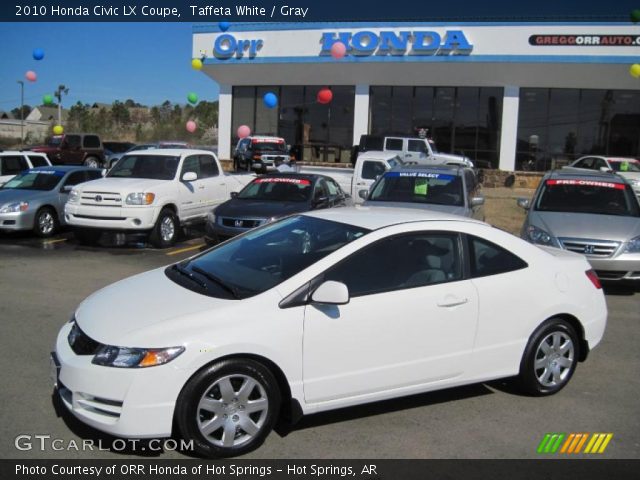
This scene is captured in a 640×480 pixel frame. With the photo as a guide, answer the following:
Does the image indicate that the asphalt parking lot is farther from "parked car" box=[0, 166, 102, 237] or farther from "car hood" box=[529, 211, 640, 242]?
"parked car" box=[0, 166, 102, 237]

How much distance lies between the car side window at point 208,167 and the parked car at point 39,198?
8.85 ft

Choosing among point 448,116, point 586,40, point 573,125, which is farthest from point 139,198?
point 573,125

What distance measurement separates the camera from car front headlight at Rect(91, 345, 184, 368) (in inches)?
148

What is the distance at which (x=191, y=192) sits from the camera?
12.9 metres

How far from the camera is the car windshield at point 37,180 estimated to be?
1358 centimetres

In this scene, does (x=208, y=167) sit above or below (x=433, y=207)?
above

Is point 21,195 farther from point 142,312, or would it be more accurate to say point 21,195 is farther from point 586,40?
point 586,40

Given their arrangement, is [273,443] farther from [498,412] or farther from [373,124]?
[373,124]

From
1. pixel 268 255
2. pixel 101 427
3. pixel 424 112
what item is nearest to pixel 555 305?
pixel 268 255

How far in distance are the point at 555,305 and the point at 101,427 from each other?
3.48 meters

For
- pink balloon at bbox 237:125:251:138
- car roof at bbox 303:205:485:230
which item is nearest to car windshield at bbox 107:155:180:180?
car roof at bbox 303:205:485:230

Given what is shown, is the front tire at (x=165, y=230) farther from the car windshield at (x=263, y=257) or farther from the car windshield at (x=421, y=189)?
the car windshield at (x=263, y=257)

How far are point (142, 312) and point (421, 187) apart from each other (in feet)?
24.1

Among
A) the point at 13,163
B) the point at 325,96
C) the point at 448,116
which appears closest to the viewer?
the point at 13,163
